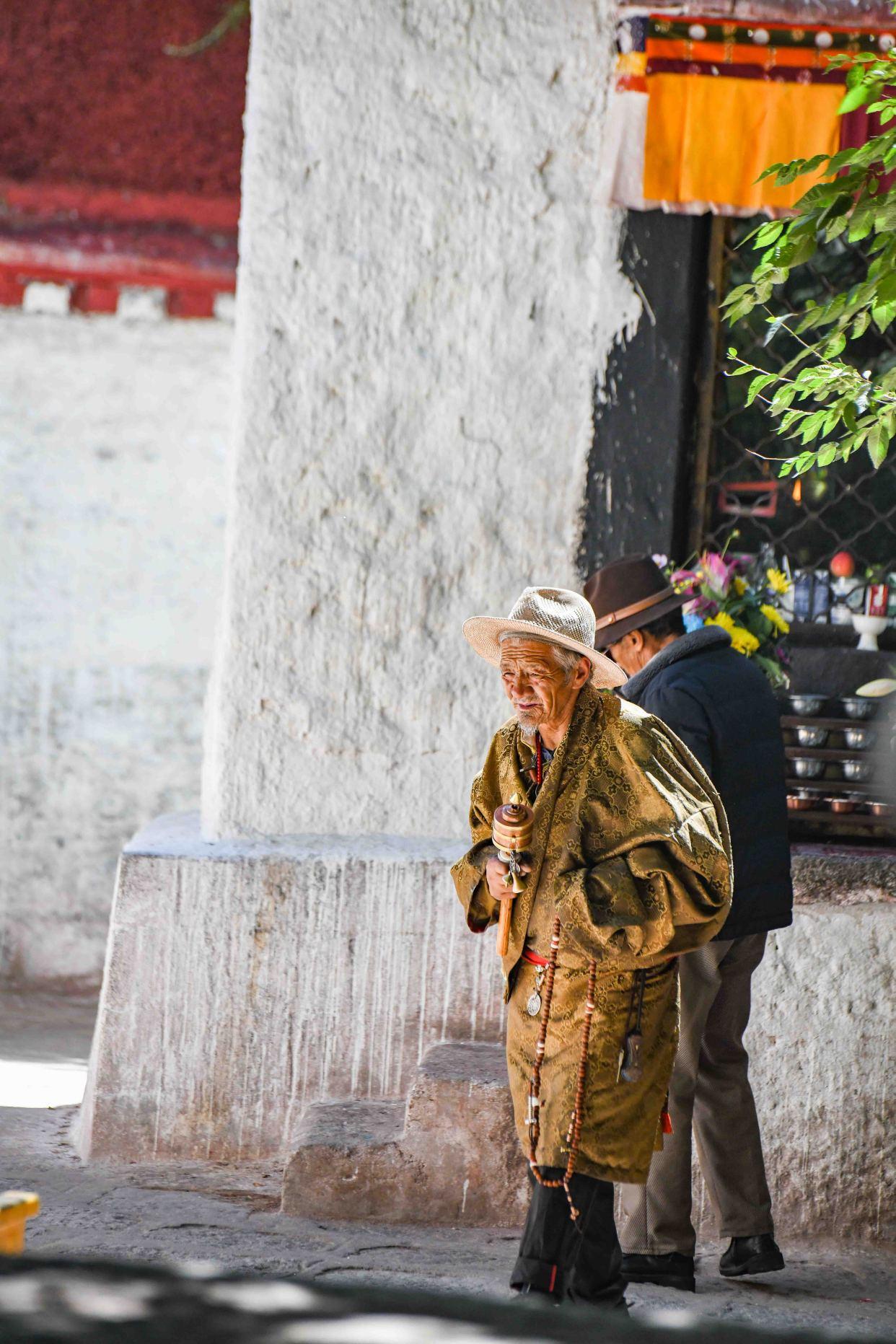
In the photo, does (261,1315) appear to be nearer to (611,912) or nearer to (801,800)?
(611,912)

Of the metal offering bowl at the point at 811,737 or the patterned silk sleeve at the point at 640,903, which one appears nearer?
the patterned silk sleeve at the point at 640,903

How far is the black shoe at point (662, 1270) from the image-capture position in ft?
12.1

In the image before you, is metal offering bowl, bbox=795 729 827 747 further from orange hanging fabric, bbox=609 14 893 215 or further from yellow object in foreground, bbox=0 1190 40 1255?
yellow object in foreground, bbox=0 1190 40 1255

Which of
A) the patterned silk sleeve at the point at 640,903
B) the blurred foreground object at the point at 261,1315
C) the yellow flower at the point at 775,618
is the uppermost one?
the yellow flower at the point at 775,618

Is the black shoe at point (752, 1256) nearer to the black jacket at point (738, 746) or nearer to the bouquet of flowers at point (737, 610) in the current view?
the black jacket at point (738, 746)

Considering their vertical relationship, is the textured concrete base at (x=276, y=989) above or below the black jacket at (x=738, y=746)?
below

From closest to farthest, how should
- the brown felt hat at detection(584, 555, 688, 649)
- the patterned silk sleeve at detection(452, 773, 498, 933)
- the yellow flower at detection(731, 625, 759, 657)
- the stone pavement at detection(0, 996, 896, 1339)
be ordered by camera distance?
the patterned silk sleeve at detection(452, 773, 498, 933) → the stone pavement at detection(0, 996, 896, 1339) → the brown felt hat at detection(584, 555, 688, 649) → the yellow flower at detection(731, 625, 759, 657)

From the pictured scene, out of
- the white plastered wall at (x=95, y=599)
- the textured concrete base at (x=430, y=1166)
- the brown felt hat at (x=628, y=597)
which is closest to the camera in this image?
the brown felt hat at (x=628, y=597)

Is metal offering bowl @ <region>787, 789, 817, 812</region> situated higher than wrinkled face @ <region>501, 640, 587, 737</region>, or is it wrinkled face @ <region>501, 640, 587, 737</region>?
wrinkled face @ <region>501, 640, 587, 737</region>

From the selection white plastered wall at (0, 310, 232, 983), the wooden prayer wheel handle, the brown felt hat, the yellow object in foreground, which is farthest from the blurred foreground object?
white plastered wall at (0, 310, 232, 983)

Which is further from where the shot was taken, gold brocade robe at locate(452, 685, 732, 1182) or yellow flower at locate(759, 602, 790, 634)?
yellow flower at locate(759, 602, 790, 634)

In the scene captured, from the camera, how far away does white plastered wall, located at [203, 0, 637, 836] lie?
15.2ft

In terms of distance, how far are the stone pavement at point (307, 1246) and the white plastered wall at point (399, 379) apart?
1.12 m

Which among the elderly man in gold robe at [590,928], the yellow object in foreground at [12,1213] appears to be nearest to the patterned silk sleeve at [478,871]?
the elderly man in gold robe at [590,928]
